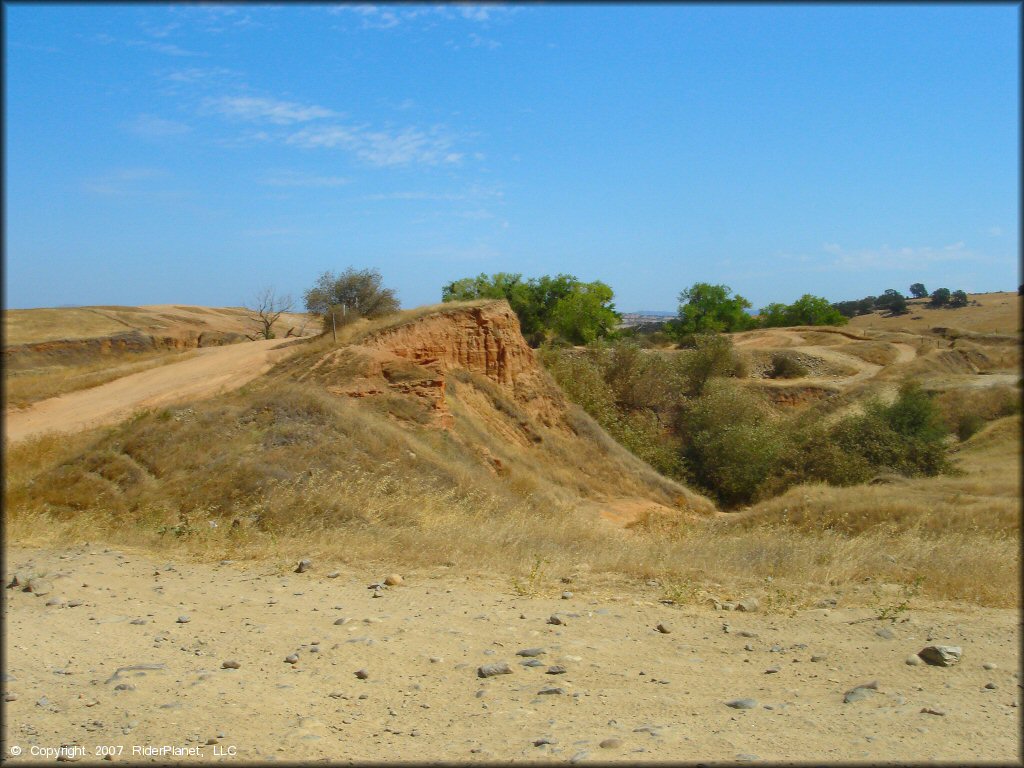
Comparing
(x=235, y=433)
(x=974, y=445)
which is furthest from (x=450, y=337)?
(x=974, y=445)

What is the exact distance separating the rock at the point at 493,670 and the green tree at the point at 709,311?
5435 cm

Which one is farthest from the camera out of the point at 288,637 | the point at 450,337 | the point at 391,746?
the point at 450,337

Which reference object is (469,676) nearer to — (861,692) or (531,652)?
(531,652)

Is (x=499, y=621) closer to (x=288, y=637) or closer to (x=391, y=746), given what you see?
(x=288, y=637)

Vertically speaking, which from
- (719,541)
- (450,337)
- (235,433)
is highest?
(450,337)

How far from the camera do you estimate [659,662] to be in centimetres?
502

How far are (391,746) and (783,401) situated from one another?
33.1 m

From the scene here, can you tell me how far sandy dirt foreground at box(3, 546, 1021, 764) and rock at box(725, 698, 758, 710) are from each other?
0.03 metres

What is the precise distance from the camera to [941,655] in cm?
488

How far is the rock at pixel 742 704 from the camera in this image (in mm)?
4227

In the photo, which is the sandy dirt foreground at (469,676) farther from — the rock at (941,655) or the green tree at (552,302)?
the green tree at (552,302)

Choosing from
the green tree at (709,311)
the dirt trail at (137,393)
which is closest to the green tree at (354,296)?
the dirt trail at (137,393)

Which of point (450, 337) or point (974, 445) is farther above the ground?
point (450, 337)

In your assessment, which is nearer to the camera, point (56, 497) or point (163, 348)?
point (56, 497)
